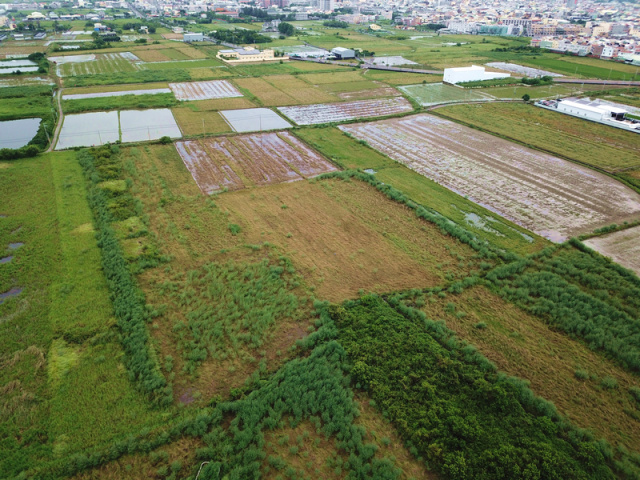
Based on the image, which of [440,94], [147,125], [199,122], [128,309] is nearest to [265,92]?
[199,122]

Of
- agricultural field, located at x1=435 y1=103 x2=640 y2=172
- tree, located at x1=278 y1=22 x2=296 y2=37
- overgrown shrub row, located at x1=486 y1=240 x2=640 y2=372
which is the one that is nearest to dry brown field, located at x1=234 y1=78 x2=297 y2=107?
agricultural field, located at x1=435 y1=103 x2=640 y2=172

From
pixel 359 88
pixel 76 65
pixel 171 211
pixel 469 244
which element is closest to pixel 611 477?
pixel 469 244

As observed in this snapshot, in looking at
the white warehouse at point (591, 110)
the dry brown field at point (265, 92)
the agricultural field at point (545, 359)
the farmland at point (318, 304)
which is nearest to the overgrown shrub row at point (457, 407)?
the farmland at point (318, 304)

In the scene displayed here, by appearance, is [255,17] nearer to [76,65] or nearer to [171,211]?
[76,65]

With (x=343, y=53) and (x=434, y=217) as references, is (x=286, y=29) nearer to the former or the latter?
(x=343, y=53)

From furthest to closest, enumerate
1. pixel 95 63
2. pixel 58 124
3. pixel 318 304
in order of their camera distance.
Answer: pixel 95 63
pixel 58 124
pixel 318 304
